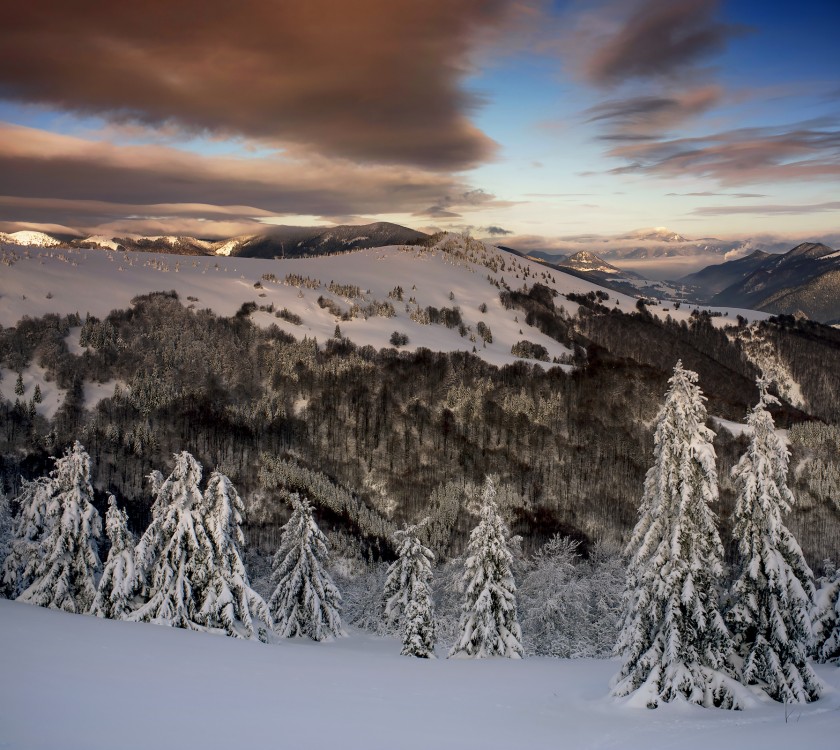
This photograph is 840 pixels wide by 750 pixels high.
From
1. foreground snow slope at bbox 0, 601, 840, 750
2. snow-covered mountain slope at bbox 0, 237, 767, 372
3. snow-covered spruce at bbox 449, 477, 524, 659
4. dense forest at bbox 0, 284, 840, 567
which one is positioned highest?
snow-covered mountain slope at bbox 0, 237, 767, 372

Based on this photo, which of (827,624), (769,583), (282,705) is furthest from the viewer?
(827,624)

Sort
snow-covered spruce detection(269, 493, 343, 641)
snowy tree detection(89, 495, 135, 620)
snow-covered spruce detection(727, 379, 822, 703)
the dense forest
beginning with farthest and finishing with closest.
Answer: the dense forest < snow-covered spruce detection(269, 493, 343, 641) < snowy tree detection(89, 495, 135, 620) < snow-covered spruce detection(727, 379, 822, 703)

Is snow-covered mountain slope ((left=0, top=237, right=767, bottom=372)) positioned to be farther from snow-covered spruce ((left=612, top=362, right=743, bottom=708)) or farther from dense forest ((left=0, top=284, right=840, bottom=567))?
snow-covered spruce ((left=612, top=362, right=743, bottom=708))

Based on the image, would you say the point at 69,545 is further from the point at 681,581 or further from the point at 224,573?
Result: the point at 681,581

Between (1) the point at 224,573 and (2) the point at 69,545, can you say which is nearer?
(1) the point at 224,573

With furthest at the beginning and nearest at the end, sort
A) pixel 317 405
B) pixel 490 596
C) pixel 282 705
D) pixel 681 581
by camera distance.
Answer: pixel 317 405 → pixel 490 596 → pixel 681 581 → pixel 282 705

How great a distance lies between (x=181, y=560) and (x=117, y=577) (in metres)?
5.24

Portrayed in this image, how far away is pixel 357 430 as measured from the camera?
153750 mm

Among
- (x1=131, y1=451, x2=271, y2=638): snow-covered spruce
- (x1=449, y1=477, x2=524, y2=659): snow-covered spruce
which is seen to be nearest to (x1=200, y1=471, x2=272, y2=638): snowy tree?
(x1=131, y1=451, x2=271, y2=638): snow-covered spruce

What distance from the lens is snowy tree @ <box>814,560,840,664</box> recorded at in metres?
31.0

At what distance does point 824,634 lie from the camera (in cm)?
3142

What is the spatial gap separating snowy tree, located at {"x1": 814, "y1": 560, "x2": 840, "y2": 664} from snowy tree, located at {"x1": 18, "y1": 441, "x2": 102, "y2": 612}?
3870 cm

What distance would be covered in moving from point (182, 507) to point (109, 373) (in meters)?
126

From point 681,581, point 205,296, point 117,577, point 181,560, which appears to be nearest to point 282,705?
point 681,581
